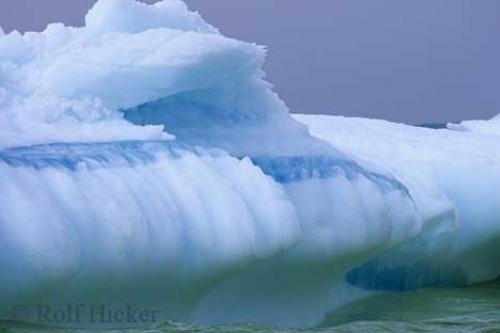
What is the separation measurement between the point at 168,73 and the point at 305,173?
60cm

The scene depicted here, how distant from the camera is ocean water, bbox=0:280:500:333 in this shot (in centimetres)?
294

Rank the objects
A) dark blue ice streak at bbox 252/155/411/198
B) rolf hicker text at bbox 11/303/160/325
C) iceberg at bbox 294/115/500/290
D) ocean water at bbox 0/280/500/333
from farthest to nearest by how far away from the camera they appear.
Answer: iceberg at bbox 294/115/500/290
dark blue ice streak at bbox 252/155/411/198
ocean water at bbox 0/280/500/333
rolf hicker text at bbox 11/303/160/325

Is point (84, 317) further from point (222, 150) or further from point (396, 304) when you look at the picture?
point (396, 304)

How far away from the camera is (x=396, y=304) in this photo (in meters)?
4.18

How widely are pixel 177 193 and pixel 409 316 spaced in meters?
1.12

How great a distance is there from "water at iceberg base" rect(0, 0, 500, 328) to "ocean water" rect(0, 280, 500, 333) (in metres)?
0.08

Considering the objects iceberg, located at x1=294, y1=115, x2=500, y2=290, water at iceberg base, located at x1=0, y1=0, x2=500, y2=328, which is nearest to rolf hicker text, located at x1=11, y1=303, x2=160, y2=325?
water at iceberg base, located at x1=0, y1=0, x2=500, y2=328

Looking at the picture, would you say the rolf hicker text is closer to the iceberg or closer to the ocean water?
the ocean water

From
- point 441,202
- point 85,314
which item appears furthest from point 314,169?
point 85,314

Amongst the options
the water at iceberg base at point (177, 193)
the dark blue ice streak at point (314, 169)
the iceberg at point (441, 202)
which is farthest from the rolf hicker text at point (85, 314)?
the iceberg at point (441, 202)

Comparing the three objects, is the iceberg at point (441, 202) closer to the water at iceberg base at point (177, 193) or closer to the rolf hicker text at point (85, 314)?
the water at iceberg base at point (177, 193)

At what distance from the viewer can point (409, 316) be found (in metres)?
3.81

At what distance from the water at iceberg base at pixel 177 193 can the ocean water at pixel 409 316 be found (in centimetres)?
8

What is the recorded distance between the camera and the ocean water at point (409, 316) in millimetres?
2941
